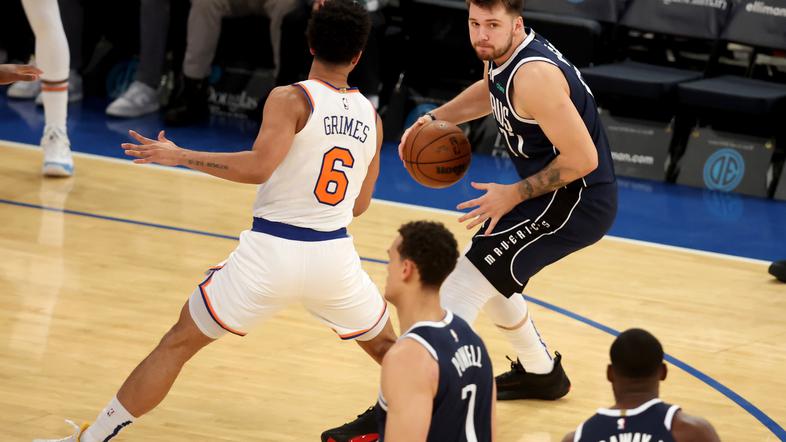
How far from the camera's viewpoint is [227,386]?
16.7 ft

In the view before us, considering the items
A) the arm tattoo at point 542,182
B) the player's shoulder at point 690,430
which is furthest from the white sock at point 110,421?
the player's shoulder at point 690,430

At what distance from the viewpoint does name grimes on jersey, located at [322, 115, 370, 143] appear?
162 inches

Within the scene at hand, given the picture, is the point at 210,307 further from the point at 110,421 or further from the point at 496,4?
the point at 496,4

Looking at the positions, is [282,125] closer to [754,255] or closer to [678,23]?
[754,255]

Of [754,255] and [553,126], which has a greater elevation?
[553,126]

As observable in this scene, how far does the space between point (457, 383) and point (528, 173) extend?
5.84 feet

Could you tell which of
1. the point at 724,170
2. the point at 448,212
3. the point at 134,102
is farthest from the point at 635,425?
the point at 134,102

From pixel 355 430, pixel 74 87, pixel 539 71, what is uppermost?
pixel 539 71

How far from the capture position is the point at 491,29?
454cm

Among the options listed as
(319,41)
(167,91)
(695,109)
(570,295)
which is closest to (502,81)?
(319,41)

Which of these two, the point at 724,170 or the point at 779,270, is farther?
the point at 724,170

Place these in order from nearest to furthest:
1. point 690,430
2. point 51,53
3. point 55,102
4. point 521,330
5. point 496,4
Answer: point 690,430 → point 496,4 → point 521,330 → point 51,53 → point 55,102

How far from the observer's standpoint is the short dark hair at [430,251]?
3.36m

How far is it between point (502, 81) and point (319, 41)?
2.69 ft
